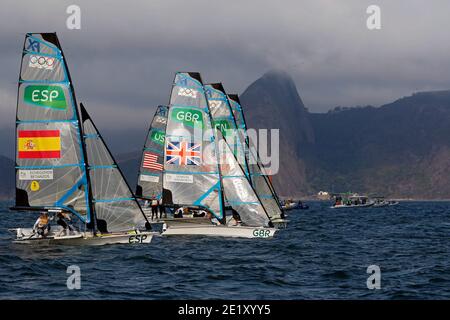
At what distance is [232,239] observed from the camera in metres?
42.9

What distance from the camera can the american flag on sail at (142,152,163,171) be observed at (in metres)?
67.6

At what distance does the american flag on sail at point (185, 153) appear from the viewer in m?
45.5

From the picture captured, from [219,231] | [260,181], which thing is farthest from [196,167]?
[260,181]

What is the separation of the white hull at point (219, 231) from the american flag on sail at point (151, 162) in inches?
945

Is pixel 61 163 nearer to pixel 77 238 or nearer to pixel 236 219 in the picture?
pixel 77 238

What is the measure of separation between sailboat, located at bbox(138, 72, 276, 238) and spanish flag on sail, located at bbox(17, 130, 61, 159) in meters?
10.5

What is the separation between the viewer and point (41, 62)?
3606cm

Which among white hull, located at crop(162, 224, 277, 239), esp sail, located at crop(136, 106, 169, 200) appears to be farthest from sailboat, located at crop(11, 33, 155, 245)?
esp sail, located at crop(136, 106, 169, 200)

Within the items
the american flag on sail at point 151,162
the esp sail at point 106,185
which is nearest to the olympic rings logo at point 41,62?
the esp sail at point 106,185

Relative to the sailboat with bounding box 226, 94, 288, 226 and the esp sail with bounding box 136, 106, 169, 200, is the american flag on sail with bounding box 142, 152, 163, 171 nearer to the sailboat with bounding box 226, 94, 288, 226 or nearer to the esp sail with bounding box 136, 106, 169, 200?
the esp sail with bounding box 136, 106, 169, 200
